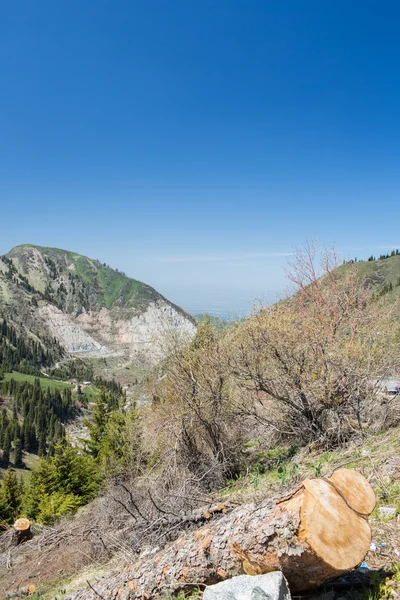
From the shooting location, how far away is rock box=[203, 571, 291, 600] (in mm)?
3383

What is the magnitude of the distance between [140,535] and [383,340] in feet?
31.2

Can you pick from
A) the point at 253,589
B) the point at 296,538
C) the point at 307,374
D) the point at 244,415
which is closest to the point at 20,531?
the point at 244,415

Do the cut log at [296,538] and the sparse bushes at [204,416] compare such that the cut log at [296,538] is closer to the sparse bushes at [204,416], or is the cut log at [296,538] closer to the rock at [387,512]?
the rock at [387,512]

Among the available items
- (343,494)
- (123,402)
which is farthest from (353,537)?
(123,402)

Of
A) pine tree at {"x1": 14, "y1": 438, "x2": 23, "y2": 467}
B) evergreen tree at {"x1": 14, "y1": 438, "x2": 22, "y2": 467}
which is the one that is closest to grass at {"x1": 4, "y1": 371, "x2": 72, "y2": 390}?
pine tree at {"x1": 14, "y1": 438, "x2": 23, "y2": 467}

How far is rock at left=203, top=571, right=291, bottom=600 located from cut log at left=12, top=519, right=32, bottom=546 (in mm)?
15101

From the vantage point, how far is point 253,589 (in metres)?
3.44

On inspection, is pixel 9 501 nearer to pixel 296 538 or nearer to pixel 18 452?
pixel 296 538

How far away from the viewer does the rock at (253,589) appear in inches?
133

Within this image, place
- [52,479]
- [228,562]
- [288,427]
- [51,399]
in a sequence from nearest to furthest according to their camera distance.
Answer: [228,562] < [288,427] < [52,479] < [51,399]

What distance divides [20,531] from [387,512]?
1614 cm

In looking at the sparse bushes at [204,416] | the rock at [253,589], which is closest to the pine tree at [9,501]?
the sparse bushes at [204,416]

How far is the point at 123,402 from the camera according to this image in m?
27.8

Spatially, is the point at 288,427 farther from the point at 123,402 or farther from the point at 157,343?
the point at 123,402
